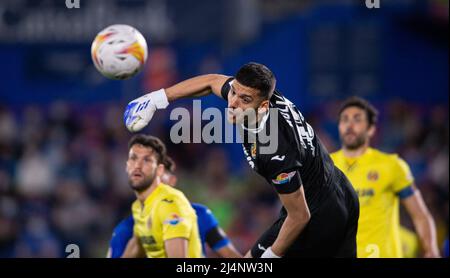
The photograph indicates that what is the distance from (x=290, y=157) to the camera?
22.6 feet

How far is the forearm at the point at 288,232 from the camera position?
7043 mm

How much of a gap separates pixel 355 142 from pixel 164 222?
2.21m

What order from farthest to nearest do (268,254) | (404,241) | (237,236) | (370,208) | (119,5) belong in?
(119,5) < (237,236) < (404,241) < (370,208) < (268,254)

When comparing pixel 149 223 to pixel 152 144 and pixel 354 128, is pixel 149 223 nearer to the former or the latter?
pixel 152 144

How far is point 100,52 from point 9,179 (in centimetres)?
733

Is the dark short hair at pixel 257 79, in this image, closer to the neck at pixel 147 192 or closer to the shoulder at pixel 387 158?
the neck at pixel 147 192

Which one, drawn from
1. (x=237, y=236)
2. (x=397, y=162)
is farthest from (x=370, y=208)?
(x=237, y=236)

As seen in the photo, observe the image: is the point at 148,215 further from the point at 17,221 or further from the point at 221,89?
the point at 17,221

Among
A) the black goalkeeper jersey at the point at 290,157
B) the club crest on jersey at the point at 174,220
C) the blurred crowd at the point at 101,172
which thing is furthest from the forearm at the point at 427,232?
the blurred crowd at the point at 101,172

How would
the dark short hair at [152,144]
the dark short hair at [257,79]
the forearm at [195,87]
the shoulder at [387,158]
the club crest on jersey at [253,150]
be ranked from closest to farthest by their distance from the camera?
the dark short hair at [257,79], the club crest on jersey at [253,150], the forearm at [195,87], the dark short hair at [152,144], the shoulder at [387,158]

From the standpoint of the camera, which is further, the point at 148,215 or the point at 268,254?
the point at 148,215

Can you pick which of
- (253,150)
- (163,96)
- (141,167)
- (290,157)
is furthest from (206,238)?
(290,157)

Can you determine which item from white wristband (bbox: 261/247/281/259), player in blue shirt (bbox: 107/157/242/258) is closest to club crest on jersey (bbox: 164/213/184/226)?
player in blue shirt (bbox: 107/157/242/258)

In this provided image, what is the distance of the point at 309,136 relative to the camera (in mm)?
7238
